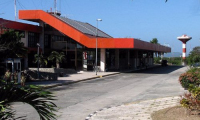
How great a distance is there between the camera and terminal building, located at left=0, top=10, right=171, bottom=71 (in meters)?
39.8

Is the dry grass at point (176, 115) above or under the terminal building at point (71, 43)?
under

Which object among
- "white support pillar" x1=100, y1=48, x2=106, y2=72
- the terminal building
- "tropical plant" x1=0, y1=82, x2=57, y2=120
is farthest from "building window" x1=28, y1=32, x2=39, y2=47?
"tropical plant" x1=0, y1=82, x2=57, y2=120

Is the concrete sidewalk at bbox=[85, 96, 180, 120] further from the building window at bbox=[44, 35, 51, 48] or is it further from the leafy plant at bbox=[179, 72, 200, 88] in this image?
the building window at bbox=[44, 35, 51, 48]

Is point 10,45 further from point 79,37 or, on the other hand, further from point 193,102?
point 193,102

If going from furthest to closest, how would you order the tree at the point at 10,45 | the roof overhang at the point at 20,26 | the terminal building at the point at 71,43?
the terminal building at the point at 71,43 < the roof overhang at the point at 20,26 < the tree at the point at 10,45

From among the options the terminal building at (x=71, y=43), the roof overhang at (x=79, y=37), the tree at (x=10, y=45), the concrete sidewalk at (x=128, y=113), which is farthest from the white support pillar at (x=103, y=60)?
the concrete sidewalk at (x=128, y=113)

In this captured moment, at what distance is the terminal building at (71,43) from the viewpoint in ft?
131

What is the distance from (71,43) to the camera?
1890 inches

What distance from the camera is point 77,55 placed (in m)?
44.9

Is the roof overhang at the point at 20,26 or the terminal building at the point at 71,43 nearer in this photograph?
the roof overhang at the point at 20,26

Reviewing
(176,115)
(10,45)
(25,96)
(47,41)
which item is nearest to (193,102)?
(176,115)

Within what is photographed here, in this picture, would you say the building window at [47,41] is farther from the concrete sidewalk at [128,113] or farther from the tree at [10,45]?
the concrete sidewalk at [128,113]

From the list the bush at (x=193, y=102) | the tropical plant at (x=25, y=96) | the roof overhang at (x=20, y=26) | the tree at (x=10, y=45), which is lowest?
the bush at (x=193, y=102)

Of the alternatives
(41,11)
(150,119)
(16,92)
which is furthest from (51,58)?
(16,92)
